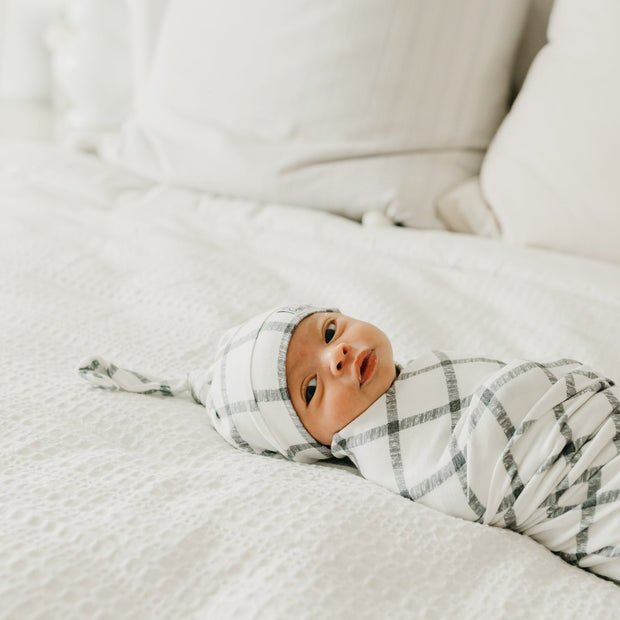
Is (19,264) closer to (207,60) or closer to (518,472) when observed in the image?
(207,60)

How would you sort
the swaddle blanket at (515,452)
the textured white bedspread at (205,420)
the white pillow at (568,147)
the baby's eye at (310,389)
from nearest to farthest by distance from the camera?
the textured white bedspread at (205,420), the swaddle blanket at (515,452), the baby's eye at (310,389), the white pillow at (568,147)

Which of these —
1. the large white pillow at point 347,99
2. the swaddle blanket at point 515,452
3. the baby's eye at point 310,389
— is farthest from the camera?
the large white pillow at point 347,99

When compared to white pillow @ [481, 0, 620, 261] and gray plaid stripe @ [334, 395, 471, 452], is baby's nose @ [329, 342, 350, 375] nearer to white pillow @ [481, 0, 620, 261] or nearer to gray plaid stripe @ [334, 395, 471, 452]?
gray plaid stripe @ [334, 395, 471, 452]

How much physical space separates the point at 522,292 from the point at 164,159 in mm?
781

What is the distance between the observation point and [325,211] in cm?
139

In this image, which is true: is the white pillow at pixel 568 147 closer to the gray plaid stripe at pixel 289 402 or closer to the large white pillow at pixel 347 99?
the large white pillow at pixel 347 99

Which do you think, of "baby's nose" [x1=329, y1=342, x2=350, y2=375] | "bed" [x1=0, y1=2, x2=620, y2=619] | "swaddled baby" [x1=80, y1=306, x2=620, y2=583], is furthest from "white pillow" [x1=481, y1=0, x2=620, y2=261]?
"baby's nose" [x1=329, y1=342, x2=350, y2=375]

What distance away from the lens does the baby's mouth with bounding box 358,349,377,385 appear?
0.76 m

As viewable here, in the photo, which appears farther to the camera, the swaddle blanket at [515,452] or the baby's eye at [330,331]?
the baby's eye at [330,331]

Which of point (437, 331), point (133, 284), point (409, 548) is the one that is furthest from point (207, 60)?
point (409, 548)

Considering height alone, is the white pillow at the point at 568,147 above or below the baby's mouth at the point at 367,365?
above

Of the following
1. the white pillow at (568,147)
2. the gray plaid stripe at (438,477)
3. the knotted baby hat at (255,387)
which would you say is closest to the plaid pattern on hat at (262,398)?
the knotted baby hat at (255,387)

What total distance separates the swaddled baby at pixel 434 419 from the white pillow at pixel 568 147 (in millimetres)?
431

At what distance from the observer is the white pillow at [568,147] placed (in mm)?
1129
